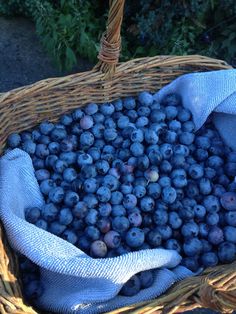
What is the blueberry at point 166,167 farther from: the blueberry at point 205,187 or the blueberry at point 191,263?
the blueberry at point 191,263

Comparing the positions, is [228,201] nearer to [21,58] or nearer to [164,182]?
[164,182]

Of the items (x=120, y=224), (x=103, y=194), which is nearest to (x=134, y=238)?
(x=120, y=224)

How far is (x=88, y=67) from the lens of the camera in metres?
2.76

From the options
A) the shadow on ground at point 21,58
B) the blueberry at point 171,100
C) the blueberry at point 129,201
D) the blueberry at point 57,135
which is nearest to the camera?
the blueberry at point 129,201

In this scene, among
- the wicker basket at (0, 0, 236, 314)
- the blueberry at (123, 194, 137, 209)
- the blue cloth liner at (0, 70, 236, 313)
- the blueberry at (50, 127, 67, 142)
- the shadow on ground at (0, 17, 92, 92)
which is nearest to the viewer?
the wicker basket at (0, 0, 236, 314)

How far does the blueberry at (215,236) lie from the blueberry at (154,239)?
155mm

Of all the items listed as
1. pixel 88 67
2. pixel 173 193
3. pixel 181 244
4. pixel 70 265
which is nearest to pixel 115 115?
pixel 173 193

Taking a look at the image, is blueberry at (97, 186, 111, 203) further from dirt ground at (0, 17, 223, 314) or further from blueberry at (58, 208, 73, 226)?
dirt ground at (0, 17, 223, 314)

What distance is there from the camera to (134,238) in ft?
4.77

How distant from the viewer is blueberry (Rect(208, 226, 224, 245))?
1.51m

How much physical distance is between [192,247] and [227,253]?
10 cm

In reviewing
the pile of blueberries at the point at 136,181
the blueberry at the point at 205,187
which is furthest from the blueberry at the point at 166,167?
the blueberry at the point at 205,187

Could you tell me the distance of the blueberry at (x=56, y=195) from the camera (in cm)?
154

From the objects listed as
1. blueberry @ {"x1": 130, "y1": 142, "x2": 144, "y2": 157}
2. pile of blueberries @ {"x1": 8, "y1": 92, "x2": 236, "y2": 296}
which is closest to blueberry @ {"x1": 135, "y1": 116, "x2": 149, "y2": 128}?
pile of blueberries @ {"x1": 8, "y1": 92, "x2": 236, "y2": 296}
